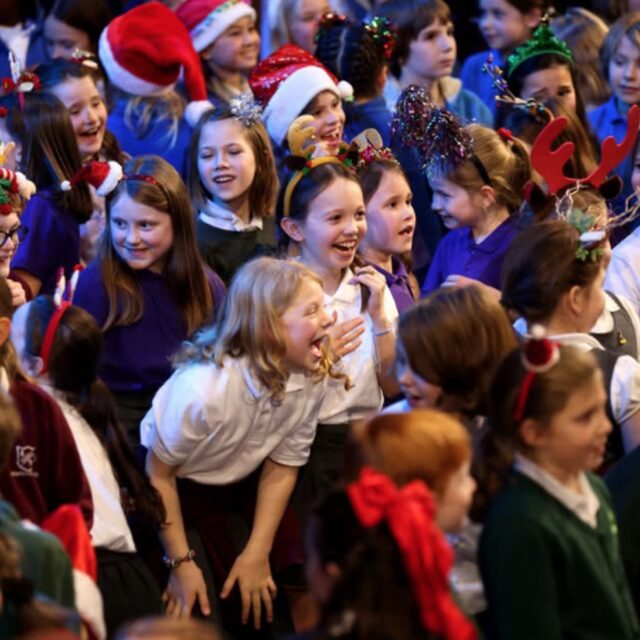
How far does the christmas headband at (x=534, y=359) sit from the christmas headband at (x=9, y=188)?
1932 millimetres

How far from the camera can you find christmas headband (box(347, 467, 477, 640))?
8.17 ft

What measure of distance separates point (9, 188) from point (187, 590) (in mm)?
1339

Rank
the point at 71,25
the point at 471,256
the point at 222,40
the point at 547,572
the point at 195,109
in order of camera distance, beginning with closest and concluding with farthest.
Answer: the point at 547,572 → the point at 471,256 → the point at 195,109 → the point at 222,40 → the point at 71,25

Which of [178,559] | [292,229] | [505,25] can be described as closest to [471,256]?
[292,229]

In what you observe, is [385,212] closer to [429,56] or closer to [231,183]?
[231,183]

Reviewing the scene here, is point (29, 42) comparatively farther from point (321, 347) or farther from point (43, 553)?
point (43, 553)

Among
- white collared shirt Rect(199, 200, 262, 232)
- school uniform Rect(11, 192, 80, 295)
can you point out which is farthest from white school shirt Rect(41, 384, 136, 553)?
white collared shirt Rect(199, 200, 262, 232)

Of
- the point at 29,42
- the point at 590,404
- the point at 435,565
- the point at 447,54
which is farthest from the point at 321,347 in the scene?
the point at 29,42

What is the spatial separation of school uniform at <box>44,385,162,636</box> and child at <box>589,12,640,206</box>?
3.22 m

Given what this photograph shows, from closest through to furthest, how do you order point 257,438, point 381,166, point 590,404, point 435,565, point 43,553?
point 435,565, point 43,553, point 590,404, point 257,438, point 381,166

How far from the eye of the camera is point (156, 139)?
19.3 feet

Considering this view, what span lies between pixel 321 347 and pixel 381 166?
3.63ft

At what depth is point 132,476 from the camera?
12.1 feet

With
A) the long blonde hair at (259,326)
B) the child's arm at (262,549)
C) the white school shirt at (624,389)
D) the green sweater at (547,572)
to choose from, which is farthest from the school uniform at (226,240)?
the green sweater at (547,572)
